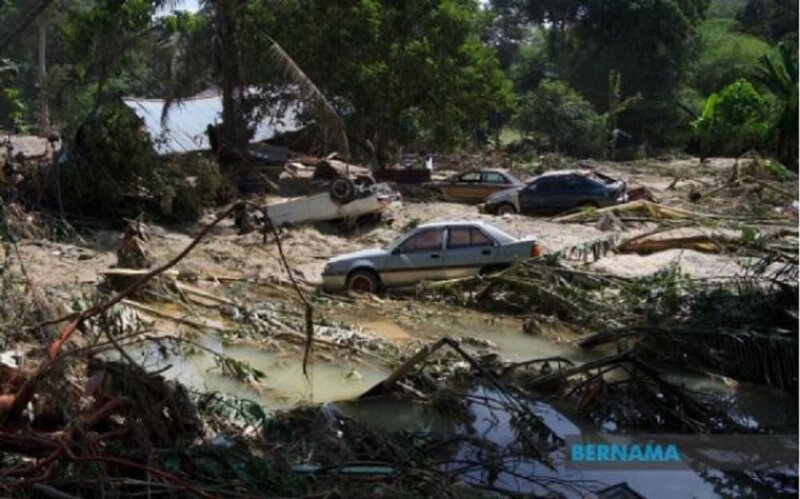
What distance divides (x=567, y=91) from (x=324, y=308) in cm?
3581

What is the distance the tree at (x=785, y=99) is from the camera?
34.3 m

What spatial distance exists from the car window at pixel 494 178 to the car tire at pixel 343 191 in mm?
6799

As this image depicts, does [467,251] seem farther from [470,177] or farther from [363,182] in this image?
[470,177]

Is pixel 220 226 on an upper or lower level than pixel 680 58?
lower

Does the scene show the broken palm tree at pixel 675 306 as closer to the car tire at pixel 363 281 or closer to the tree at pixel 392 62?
the car tire at pixel 363 281

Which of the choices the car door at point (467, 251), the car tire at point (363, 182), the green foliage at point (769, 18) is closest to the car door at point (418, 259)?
the car door at point (467, 251)

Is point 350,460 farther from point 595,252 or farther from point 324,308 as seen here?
point 595,252

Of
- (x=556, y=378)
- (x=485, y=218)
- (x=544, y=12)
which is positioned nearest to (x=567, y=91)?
(x=544, y=12)

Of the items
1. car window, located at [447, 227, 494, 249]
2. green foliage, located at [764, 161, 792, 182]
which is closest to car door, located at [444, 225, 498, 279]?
car window, located at [447, 227, 494, 249]

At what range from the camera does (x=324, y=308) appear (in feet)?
49.3

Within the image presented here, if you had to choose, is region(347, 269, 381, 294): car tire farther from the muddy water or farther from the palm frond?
the palm frond

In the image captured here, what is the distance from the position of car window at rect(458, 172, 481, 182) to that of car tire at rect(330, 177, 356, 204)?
654 centimetres

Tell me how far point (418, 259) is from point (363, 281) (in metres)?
1.06

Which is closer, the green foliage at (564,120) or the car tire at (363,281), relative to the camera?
the car tire at (363,281)
